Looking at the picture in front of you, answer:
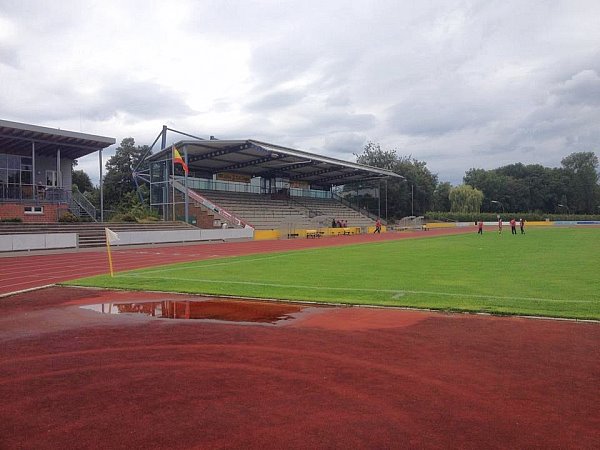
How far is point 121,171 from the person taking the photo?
70.0m

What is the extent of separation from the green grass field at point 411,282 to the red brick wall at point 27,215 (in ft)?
73.5

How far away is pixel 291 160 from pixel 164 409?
50.3 meters

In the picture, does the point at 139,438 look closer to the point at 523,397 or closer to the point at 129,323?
the point at 523,397

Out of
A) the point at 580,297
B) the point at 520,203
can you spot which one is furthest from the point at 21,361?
the point at 520,203

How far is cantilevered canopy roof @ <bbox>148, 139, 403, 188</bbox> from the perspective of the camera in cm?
4650

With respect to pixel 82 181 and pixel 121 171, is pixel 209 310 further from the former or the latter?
pixel 82 181

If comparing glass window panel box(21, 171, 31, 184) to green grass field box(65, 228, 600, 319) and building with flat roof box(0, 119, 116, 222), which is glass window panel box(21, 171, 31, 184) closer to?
building with flat roof box(0, 119, 116, 222)

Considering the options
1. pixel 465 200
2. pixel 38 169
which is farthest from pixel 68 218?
pixel 465 200

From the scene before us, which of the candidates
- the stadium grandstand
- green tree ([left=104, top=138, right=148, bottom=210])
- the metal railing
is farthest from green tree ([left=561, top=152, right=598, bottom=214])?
the metal railing

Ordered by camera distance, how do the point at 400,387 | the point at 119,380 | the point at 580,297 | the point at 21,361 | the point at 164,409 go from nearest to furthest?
the point at 164,409, the point at 400,387, the point at 119,380, the point at 21,361, the point at 580,297

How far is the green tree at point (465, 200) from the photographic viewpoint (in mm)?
91750

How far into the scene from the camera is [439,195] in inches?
4099

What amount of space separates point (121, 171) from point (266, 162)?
1100 inches

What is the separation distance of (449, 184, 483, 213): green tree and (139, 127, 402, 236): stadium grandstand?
95.2 feet
